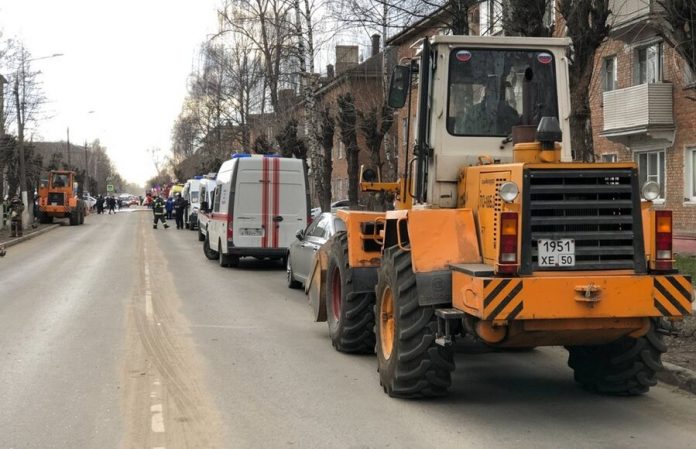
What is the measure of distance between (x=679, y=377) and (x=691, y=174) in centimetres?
1532

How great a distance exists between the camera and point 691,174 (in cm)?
2091

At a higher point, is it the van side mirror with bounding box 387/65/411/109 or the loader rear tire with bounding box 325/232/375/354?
the van side mirror with bounding box 387/65/411/109

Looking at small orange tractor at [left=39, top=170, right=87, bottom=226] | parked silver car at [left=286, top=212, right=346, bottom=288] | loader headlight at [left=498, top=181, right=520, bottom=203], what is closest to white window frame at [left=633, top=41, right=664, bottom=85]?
parked silver car at [left=286, top=212, right=346, bottom=288]

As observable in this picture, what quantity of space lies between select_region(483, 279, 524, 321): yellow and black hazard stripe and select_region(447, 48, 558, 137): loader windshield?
1.90 metres

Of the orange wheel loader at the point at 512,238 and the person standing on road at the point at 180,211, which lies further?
the person standing on road at the point at 180,211

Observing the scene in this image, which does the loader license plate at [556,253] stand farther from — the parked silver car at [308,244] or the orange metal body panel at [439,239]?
the parked silver car at [308,244]

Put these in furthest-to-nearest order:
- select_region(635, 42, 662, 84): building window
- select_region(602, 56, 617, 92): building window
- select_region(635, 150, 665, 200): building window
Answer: select_region(602, 56, 617, 92): building window → select_region(635, 150, 665, 200): building window → select_region(635, 42, 662, 84): building window

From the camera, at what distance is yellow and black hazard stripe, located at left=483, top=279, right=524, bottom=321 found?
5.53m

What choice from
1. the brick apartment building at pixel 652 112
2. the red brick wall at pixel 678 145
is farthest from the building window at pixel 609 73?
the red brick wall at pixel 678 145

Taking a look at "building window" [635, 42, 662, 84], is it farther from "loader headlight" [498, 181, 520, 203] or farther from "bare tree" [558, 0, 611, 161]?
"loader headlight" [498, 181, 520, 203]

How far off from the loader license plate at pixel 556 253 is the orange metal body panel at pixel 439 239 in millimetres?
567

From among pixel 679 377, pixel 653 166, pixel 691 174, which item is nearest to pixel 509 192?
pixel 679 377

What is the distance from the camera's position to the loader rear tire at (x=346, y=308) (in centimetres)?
826

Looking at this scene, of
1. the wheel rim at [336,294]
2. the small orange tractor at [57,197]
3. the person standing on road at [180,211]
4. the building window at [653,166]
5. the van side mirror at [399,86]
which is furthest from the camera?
the small orange tractor at [57,197]
